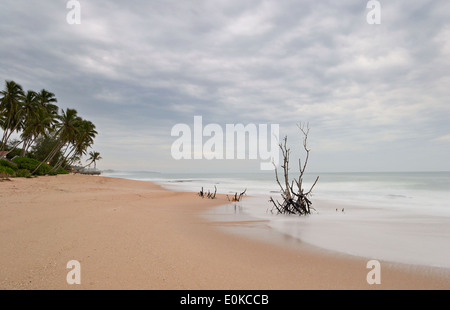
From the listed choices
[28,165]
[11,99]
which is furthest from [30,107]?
[28,165]

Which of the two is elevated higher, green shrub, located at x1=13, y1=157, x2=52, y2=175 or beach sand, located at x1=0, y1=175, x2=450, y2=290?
green shrub, located at x1=13, y1=157, x2=52, y2=175

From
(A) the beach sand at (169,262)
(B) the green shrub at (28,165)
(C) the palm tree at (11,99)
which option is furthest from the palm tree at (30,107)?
(A) the beach sand at (169,262)

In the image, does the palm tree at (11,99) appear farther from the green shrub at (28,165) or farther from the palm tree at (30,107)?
the green shrub at (28,165)

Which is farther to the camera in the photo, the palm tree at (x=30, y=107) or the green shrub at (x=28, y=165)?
the palm tree at (x=30, y=107)

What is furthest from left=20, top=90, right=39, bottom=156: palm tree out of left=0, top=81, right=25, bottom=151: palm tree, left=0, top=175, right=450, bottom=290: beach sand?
left=0, top=175, right=450, bottom=290: beach sand

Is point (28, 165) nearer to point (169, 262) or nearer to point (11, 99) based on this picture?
point (11, 99)

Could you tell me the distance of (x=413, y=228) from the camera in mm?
9211

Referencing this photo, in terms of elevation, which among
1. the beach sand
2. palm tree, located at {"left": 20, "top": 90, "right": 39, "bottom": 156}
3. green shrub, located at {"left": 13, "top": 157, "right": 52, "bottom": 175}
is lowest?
the beach sand

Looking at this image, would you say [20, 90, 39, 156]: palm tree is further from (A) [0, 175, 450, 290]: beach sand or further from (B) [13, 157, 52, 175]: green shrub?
(A) [0, 175, 450, 290]: beach sand

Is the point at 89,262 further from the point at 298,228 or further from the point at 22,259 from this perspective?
the point at 298,228

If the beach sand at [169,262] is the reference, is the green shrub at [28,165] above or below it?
above

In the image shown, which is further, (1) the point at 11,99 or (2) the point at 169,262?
(1) the point at 11,99

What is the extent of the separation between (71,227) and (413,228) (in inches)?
456
